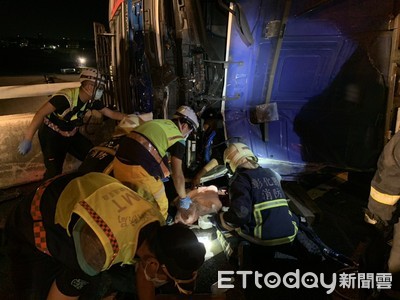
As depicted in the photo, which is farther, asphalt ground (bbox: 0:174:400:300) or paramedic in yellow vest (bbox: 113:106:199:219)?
paramedic in yellow vest (bbox: 113:106:199:219)

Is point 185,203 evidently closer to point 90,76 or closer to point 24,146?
point 90,76

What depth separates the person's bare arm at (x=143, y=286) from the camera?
1.70m

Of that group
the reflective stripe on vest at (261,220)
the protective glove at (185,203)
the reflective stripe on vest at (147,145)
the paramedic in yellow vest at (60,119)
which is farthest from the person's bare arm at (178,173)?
the paramedic in yellow vest at (60,119)

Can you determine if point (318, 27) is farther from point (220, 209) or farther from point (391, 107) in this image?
point (220, 209)

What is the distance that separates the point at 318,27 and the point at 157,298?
3.81m

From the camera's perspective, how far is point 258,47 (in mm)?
4574

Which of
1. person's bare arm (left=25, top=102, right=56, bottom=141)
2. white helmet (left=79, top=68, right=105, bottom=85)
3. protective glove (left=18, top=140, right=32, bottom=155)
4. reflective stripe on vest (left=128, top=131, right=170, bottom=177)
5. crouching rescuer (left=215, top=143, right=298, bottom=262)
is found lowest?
crouching rescuer (left=215, top=143, right=298, bottom=262)

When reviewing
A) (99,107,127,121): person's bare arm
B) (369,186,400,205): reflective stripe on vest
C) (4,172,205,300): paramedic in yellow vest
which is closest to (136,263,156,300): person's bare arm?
(4,172,205,300): paramedic in yellow vest

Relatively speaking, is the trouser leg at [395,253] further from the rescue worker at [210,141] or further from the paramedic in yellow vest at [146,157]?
the rescue worker at [210,141]

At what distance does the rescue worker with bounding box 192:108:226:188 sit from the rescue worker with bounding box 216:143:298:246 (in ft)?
6.08

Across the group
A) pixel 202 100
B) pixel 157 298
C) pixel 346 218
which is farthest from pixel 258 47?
pixel 157 298

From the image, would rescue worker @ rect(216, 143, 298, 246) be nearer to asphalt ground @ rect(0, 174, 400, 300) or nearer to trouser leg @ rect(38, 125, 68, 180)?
asphalt ground @ rect(0, 174, 400, 300)

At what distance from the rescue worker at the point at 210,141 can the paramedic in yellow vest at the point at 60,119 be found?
1.82m

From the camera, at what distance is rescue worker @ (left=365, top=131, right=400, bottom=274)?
2.63m
